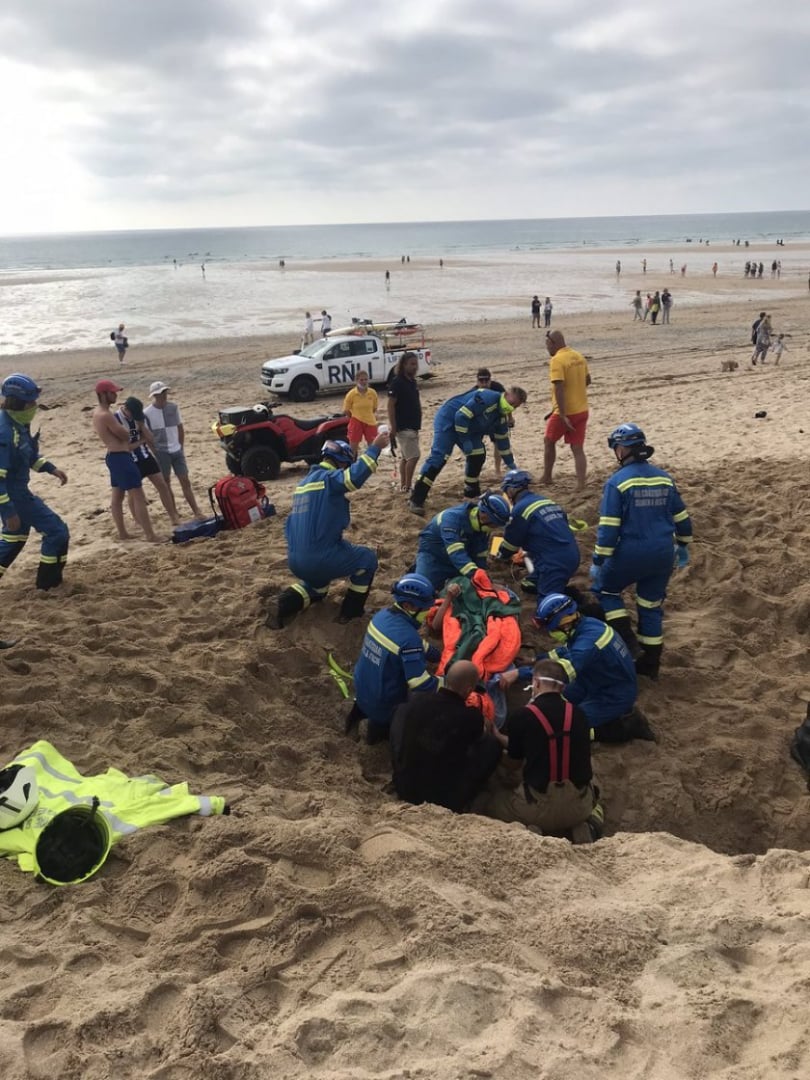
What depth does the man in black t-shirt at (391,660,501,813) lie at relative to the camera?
413 cm

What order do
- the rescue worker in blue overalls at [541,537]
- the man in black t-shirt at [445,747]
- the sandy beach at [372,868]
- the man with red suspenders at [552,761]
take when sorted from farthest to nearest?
the rescue worker in blue overalls at [541,537] < the man in black t-shirt at [445,747] < the man with red suspenders at [552,761] < the sandy beach at [372,868]

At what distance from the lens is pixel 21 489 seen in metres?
6.39

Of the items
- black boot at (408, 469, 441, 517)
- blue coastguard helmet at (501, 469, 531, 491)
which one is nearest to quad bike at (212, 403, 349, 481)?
black boot at (408, 469, 441, 517)

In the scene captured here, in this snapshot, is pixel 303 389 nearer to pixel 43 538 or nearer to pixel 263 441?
pixel 263 441

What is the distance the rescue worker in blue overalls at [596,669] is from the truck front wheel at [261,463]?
699cm

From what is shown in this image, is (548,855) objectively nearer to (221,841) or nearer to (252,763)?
(221,841)

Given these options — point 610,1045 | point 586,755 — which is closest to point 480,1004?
point 610,1045

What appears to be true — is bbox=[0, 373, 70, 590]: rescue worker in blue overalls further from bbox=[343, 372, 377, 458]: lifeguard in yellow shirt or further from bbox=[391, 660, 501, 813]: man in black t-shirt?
bbox=[343, 372, 377, 458]: lifeguard in yellow shirt

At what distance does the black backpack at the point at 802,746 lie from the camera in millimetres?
4590

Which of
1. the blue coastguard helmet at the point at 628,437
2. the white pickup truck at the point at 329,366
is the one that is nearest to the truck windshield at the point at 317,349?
the white pickup truck at the point at 329,366

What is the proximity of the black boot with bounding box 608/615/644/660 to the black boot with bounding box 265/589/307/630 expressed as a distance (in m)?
2.49

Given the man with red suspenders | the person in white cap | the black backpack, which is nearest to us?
the man with red suspenders

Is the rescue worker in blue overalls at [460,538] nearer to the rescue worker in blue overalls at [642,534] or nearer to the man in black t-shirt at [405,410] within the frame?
the rescue worker in blue overalls at [642,534]

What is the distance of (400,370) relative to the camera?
9109mm
